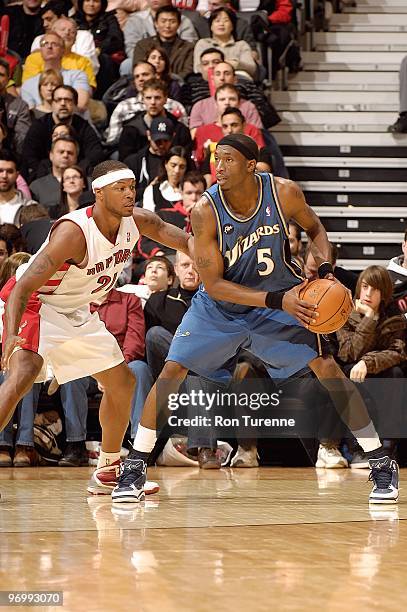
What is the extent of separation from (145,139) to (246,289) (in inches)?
178

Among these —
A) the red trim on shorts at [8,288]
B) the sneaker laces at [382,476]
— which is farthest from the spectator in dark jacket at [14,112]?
the sneaker laces at [382,476]

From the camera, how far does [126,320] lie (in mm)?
7551

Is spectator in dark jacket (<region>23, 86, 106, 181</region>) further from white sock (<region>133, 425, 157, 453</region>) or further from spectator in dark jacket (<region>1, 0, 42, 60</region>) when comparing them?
white sock (<region>133, 425, 157, 453</region>)

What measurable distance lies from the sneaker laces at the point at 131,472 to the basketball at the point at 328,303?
3.48 ft

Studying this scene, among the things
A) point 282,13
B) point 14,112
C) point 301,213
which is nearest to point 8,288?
point 301,213

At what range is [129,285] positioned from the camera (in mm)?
8031

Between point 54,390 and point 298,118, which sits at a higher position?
point 298,118

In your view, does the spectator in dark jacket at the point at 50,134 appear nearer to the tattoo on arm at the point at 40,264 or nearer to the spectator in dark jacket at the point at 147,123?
the spectator in dark jacket at the point at 147,123

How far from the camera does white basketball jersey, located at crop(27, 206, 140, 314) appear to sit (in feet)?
16.9

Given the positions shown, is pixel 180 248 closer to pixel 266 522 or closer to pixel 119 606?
pixel 266 522

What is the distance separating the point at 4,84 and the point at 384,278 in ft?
14.1

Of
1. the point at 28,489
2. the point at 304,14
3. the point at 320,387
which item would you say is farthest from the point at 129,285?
the point at 304,14

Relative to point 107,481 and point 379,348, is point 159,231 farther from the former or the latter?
point 379,348

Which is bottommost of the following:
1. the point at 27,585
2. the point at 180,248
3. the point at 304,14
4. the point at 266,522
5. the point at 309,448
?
the point at 309,448
